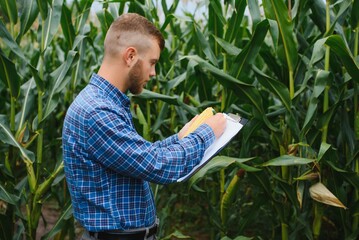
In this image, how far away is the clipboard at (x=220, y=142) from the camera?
1.67 metres

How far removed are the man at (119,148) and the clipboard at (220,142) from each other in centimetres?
3

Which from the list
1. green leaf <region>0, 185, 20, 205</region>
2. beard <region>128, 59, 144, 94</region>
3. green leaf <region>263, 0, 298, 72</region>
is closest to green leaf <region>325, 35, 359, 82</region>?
green leaf <region>263, 0, 298, 72</region>

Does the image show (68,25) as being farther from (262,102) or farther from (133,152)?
(133,152)

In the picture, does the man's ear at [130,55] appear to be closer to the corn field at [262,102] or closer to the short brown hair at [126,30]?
the short brown hair at [126,30]

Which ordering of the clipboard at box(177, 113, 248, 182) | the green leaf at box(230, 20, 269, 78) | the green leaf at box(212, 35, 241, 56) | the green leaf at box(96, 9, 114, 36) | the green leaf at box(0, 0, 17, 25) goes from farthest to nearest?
the green leaf at box(96, 9, 114, 36), the green leaf at box(0, 0, 17, 25), the green leaf at box(212, 35, 241, 56), the green leaf at box(230, 20, 269, 78), the clipboard at box(177, 113, 248, 182)

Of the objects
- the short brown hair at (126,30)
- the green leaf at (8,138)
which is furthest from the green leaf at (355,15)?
the green leaf at (8,138)

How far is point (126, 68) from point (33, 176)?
4.16ft

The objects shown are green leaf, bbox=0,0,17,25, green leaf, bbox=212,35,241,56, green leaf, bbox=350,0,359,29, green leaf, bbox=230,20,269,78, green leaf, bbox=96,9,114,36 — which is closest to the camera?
green leaf, bbox=230,20,269,78

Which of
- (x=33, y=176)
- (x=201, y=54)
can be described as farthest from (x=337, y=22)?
(x=33, y=176)

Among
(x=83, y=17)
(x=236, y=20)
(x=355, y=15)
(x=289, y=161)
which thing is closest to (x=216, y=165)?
(x=289, y=161)

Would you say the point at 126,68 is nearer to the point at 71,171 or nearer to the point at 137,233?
the point at 71,171

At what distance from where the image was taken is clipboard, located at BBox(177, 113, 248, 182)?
65.7 inches

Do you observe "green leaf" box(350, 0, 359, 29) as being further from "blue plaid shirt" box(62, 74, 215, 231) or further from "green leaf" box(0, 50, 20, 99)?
"green leaf" box(0, 50, 20, 99)

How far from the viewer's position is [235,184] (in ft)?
8.52
